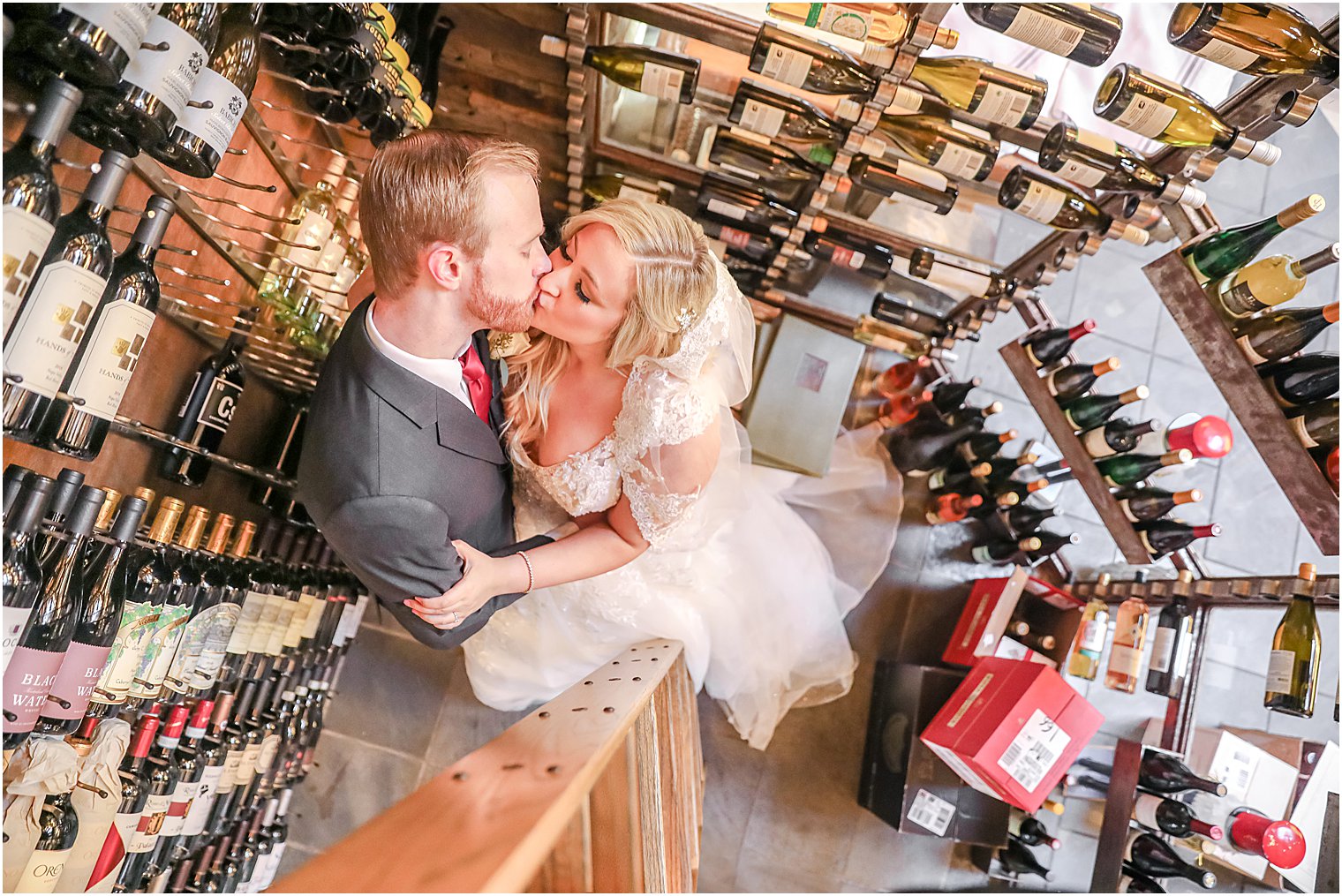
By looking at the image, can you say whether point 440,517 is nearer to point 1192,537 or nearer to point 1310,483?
point 1310,483

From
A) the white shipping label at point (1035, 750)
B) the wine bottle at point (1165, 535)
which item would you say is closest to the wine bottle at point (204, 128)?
the white shipping label at point (1035, 750)

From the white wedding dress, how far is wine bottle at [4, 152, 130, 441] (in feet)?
3.15

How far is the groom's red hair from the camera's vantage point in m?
1.38

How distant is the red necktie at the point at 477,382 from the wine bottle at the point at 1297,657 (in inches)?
82.6

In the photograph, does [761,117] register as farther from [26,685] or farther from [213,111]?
[26,685]

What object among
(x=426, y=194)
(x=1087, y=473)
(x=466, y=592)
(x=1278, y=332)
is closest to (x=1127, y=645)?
(x=1087, y=473)

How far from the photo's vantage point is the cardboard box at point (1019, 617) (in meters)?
2.78

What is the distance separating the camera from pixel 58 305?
101 cm

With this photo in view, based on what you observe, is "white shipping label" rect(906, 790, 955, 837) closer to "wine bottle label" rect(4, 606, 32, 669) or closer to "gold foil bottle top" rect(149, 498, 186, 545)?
"gold foil bottle top" rect(149, 498, 186, 545)

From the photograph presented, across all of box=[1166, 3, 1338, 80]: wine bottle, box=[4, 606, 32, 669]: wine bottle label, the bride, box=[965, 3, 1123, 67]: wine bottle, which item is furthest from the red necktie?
box=[1166, 3, 1338, 80]: wine bottle

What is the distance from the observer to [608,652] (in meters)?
2.48

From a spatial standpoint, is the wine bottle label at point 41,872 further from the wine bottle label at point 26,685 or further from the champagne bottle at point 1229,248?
the champagne bottle at point 1229,248

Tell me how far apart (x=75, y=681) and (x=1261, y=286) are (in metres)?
2.51

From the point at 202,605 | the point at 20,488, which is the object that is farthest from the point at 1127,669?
the point at 20,488
